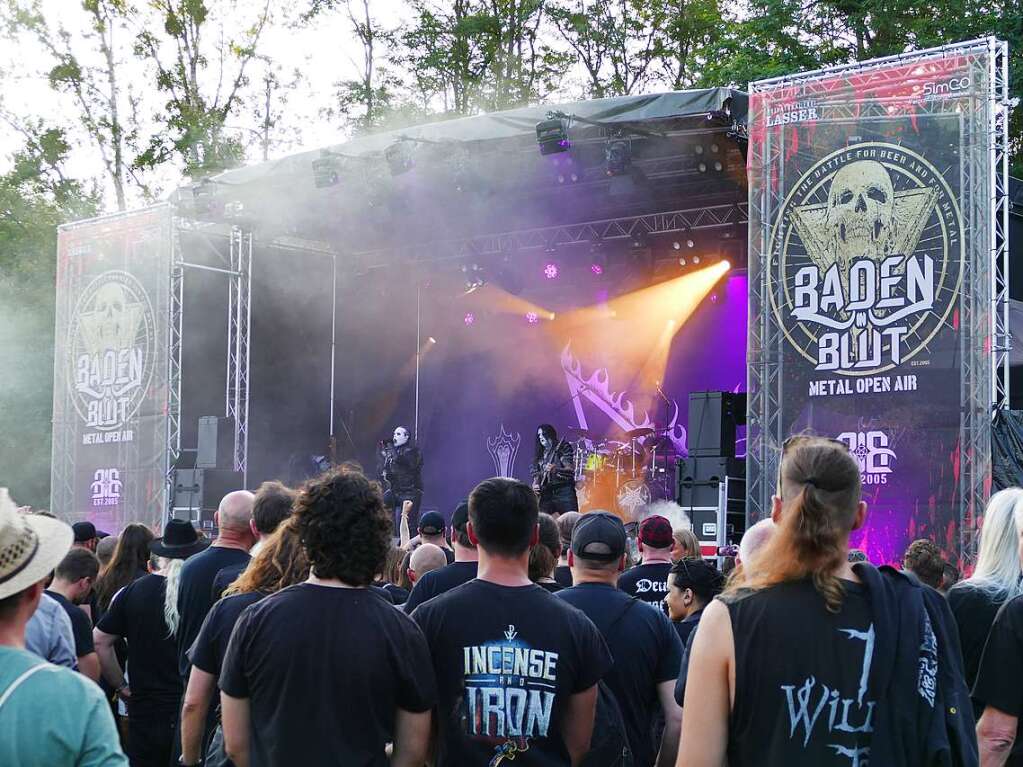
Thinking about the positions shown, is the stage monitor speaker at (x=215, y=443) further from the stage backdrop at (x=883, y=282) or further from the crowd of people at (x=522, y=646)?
the crowd of people at (x=522, y=646)

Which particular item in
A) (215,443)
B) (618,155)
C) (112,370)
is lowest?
(215,443)

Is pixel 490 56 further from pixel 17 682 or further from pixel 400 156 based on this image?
pixel 17 682

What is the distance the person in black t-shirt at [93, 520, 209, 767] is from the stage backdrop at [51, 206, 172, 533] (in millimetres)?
10610

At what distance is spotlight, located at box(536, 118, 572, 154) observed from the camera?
1216cm

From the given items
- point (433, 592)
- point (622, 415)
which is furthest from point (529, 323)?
point (433, 592)

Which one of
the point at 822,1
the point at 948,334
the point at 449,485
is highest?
the point at 822,1

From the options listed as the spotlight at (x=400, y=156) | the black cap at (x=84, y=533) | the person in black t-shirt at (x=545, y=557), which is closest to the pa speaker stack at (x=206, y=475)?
Answer: the spotlight at (x=400, y=156)

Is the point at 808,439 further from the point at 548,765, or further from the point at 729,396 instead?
the point at 729,396

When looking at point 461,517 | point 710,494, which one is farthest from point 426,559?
point 710,494

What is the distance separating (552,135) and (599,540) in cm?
902

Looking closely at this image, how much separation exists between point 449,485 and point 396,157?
6.30 meters

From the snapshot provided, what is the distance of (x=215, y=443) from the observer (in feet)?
50.1

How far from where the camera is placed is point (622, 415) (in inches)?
655

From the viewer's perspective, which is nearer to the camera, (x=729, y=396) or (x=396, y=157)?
(x=729, y=396)
